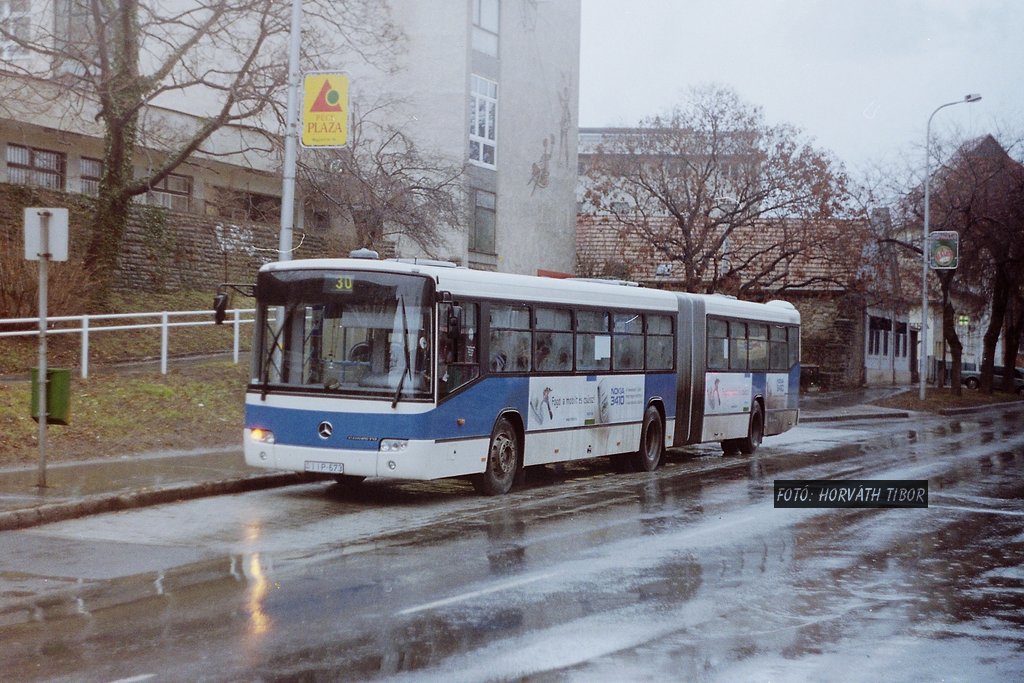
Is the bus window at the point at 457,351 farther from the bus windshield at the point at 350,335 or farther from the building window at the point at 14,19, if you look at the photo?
the building window at the point at 14,19

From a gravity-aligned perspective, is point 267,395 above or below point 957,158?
below

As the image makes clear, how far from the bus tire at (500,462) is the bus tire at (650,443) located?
390 centimetres

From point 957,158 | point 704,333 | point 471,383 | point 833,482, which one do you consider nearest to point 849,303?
point 957,158

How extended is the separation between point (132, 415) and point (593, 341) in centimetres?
720

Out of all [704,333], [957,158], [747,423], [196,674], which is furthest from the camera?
[957,158]

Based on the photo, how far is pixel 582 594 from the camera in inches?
364

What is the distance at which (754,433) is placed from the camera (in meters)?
24.1

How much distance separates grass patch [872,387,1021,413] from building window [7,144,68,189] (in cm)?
2800

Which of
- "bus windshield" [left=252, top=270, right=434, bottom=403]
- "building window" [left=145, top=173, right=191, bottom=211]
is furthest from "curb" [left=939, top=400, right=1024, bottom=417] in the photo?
"bus windshield" [left=252, top=270, right=434, bottom=403]

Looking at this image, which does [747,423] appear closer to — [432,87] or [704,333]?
[704,333]

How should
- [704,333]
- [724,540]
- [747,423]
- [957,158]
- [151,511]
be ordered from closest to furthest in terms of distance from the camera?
[724,540] → [151,511] → [704,333] → [747,423] → [957,158]

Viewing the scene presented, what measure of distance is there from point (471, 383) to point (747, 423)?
1001cm

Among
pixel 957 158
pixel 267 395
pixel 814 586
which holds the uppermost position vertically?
pixel 957 158

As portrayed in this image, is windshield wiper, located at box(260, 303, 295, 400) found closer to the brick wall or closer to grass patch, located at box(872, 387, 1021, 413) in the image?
the brick wall
